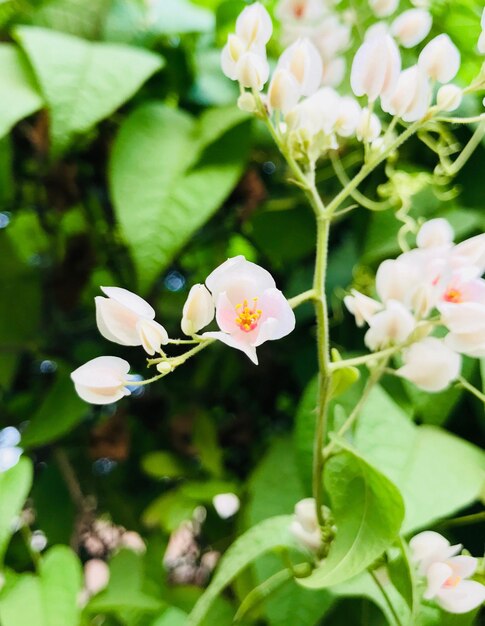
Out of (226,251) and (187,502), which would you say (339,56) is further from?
(187,502)

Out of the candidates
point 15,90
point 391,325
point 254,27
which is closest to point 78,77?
point 15,90

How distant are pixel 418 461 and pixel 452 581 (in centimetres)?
9

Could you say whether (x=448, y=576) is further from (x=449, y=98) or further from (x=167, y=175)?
(x=167, y=175)

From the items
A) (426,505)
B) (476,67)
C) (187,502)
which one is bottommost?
(187,502)

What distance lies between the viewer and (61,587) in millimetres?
Result: 372

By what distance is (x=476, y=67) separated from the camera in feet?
1.67

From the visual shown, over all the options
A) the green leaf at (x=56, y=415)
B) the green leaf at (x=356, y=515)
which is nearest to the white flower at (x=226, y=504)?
the green leaf at (x=56, y=415)

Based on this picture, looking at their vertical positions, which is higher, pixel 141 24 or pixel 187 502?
pixel 141 24

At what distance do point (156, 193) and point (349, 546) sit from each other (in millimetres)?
251

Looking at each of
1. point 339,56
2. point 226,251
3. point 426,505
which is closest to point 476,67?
point 339,56

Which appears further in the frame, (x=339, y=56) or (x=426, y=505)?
(x=339, y=56)

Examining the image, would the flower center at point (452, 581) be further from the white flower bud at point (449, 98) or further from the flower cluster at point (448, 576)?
the white flower bud at point (449, 98)

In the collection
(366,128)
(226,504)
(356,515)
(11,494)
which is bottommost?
(226,504)

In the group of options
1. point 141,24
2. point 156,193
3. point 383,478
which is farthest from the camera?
point 141,24
